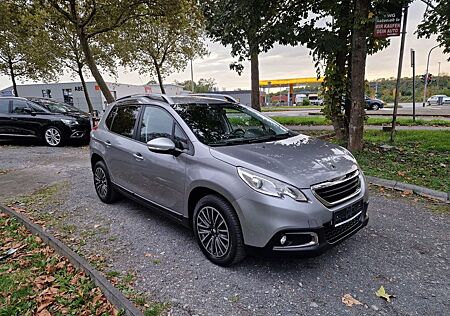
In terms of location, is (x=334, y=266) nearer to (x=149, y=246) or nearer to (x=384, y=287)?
(x=384, y=287)

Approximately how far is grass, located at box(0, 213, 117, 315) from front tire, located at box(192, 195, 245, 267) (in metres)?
1.05

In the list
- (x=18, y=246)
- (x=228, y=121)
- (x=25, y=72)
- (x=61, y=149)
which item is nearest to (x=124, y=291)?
(x=18, y=246)

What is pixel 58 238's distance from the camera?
3.85 metres

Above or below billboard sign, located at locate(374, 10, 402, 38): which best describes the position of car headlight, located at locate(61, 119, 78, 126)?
below

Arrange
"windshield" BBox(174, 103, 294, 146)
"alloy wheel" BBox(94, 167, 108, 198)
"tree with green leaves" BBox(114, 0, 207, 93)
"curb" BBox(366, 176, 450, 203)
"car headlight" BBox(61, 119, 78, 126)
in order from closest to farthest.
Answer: "windshield" BBox(174, 103, 294, 146) < "curb" BBox(366, 176, 450, 203) < "alloy wheel" BBox(94, 167, 108, 198) < "car headlight" BBox(61, 119, 78, 126) < "tree with green leaves" BBox(114, 0, 207, 93)

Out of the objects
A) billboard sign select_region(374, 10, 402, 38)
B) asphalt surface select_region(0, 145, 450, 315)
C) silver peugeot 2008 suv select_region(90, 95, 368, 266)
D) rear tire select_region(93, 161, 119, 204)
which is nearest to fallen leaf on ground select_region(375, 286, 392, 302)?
asphalt surface select_region(0, 145, 450, 315)

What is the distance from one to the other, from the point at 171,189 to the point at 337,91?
613 cm

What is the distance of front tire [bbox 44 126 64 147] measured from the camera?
10.4 meters

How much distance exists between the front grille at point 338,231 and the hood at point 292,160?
45 centimetres

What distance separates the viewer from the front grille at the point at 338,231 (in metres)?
2.75

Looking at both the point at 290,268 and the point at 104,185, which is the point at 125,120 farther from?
the point at 290,268

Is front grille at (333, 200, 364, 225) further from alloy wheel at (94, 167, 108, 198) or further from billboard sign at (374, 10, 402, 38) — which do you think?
billboard sign at (374, 10, 402, 38)

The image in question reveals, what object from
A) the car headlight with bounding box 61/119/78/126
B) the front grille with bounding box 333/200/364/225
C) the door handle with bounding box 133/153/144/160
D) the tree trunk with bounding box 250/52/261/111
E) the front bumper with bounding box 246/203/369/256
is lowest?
the front bumper with bounding box 246/203/369/256

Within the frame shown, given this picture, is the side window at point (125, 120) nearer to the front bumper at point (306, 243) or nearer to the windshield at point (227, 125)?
the windshield at point (227, 125)
